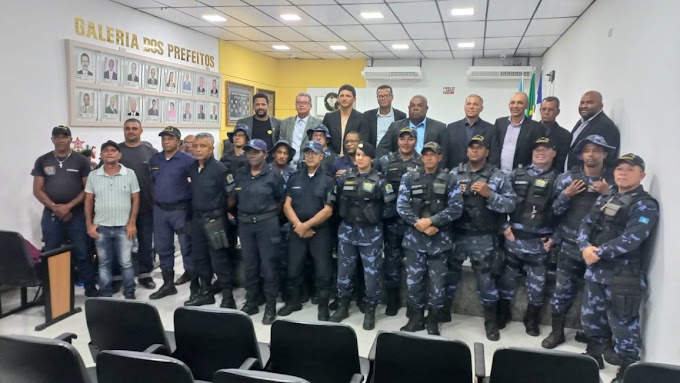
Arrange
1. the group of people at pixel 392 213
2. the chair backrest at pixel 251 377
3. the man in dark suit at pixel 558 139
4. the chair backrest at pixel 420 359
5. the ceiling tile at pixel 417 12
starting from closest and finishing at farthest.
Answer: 1. the chair backrest at pixel 251 377
2. the chair backrest at pixel 420 359
3. the group of people at pixel 392 213
4. the man in dark suit at pixel 558 139
5. the ceiling tile at pixel 417 12

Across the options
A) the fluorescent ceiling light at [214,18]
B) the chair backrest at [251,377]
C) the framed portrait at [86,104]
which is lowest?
the chair backrest at [251,377]

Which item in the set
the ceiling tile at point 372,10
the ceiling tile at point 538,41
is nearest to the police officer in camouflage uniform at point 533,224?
the ceiling tile at point 372,10

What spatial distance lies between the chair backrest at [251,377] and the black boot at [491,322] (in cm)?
245

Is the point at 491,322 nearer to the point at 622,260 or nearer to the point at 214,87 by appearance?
the point at 622,260

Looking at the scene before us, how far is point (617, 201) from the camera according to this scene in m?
2.88

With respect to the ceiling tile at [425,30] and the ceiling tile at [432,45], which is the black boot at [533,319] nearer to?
the ceiling tile at [425,30]

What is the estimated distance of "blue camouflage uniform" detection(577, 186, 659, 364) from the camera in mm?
2789

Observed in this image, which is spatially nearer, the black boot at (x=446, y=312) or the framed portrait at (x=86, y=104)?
the black boot at (x=446, y=312)

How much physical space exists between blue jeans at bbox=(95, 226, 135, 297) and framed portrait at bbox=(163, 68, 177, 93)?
3.29 m

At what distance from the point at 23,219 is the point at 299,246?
3.00 meters

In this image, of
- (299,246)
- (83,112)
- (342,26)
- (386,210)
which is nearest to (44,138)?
(83,112)

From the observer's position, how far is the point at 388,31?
7.02m

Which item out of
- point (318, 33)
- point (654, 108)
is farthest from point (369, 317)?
point (318, 33)

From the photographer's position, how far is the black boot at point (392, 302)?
395cm
